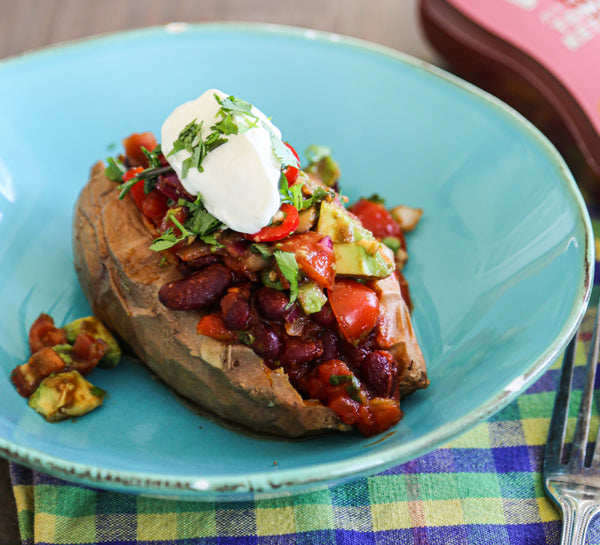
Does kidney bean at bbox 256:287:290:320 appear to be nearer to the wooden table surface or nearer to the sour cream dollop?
the sour cream dollop

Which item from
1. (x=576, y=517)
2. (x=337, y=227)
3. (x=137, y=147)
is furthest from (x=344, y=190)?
(x=576, y=517)

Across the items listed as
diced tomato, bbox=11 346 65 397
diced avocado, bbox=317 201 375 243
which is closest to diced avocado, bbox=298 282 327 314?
diced avocado, bbox=317 201 375 243

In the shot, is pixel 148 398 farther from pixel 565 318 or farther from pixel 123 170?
pixel 565 318

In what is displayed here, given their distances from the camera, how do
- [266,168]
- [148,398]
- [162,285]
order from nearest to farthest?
[266,168] → [162,285] → [148,398]

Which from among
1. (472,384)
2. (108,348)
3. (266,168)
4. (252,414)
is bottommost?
(108,348)

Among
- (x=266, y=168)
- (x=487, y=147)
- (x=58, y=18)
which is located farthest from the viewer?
(x=58, y=18)

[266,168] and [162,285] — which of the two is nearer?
[266,168]

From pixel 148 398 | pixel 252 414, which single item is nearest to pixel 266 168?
pixel 252 414
